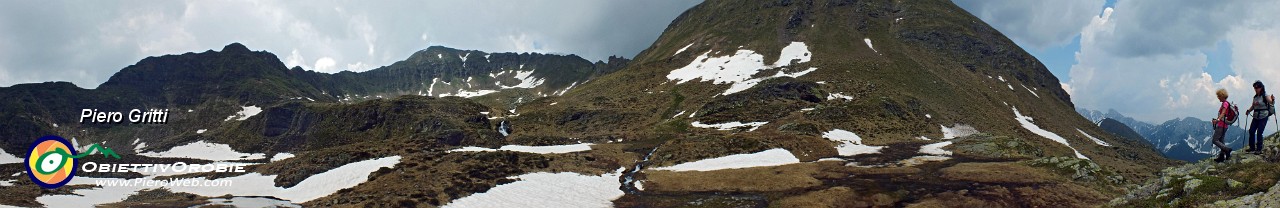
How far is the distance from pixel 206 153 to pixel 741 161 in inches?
5986

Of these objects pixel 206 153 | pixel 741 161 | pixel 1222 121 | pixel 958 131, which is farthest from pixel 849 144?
pixel 206 153

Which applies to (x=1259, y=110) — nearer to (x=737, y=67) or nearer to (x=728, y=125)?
(x=728, y=125)

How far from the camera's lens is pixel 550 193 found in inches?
1594

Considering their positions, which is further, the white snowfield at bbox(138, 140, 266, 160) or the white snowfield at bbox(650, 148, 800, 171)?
the white snowfield at bbox(138, 140, 266, 160)

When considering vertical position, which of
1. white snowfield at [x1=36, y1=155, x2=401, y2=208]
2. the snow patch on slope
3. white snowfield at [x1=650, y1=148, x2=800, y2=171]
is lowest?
white snowfield at [x1=36, y1=155, x2=401, y2=208]

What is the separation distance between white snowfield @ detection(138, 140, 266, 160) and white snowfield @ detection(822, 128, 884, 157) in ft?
408

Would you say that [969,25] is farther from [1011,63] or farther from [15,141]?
[15,141]

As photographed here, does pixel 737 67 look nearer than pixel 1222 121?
No

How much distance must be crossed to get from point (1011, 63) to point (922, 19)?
3171 cm

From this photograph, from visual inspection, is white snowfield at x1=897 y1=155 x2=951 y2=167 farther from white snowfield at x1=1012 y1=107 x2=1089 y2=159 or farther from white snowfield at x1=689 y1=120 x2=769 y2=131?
white snowfield at x1=1012 y1=107 x2=1089 y2=159

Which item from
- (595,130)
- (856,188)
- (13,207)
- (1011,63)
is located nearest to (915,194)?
(856,188)

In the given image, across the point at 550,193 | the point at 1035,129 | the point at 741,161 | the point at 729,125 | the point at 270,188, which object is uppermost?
the point at 729,125

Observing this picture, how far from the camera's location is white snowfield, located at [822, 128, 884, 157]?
62.0 metres

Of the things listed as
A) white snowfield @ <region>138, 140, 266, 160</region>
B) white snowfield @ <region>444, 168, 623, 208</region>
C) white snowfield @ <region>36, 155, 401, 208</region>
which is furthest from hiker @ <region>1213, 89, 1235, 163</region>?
white snowfield @ <region>138, 140, 266, 160</region>
